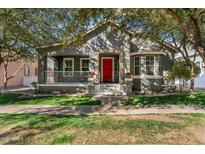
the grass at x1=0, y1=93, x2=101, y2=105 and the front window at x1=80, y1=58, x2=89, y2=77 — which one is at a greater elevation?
the front window at x1=80, y1=58, x2=89, y2=77

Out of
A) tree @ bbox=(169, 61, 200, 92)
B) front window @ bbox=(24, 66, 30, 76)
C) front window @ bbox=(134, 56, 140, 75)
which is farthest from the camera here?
front window @ bbox=(24, 66, 30, 76)

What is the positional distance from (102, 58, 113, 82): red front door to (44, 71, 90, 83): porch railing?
6.36 ft

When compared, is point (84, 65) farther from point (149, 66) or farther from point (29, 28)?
point (29, 28)

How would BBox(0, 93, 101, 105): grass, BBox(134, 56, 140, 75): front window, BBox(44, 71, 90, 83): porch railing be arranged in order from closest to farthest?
BBox(0, 93, 101, 105): grass
BBox(44, 71, 90, 83): porch railing
BBox(134, 56, 140, 75): front window

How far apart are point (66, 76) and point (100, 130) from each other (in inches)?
572

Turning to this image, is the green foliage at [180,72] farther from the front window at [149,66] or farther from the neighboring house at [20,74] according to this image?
the neighboring house at [20,74]

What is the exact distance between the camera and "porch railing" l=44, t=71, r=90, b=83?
76.1ft

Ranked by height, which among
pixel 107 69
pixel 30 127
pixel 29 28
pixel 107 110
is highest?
pixel 29 28

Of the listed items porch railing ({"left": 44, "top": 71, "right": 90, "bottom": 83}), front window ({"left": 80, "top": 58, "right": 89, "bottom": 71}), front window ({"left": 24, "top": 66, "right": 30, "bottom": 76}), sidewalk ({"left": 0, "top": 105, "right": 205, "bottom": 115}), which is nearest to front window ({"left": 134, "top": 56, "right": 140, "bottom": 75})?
porch railing ({"left": 44, "top": 71, "right": 90, "bottom": 83})

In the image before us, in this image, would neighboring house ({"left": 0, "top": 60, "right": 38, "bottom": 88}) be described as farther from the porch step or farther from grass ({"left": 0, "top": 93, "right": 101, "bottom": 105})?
the porch step

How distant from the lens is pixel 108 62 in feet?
80.2

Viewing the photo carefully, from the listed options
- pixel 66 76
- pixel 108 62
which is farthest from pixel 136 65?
pixel 66 76

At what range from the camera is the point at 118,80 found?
77.8ft

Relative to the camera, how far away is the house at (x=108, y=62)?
74.8 ft
